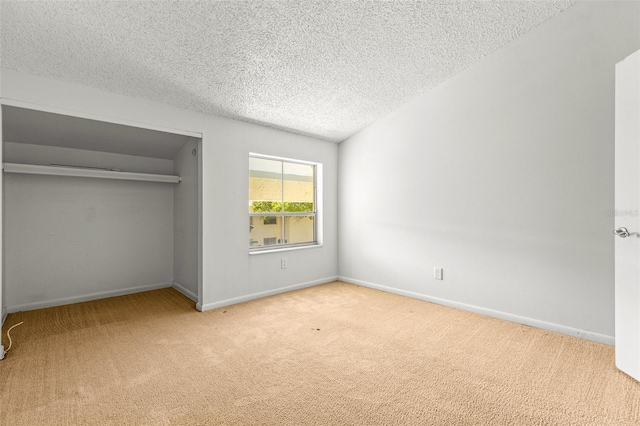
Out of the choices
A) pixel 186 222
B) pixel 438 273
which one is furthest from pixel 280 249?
pixel 438 273

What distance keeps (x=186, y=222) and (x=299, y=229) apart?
154 cm

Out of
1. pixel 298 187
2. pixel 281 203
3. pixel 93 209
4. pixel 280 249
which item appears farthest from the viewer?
pixel 298 187

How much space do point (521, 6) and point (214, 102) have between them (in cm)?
296

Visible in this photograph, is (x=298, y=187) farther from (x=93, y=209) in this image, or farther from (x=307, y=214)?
(x=93, y=209)

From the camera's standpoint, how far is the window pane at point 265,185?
3.92 metres

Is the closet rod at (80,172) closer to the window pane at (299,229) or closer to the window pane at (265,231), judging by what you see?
the window pane at (265,231)

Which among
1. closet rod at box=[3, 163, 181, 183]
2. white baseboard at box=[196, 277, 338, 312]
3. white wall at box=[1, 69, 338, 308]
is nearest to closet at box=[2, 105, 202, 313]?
closet rod at box=[3, 163, 181, 183]

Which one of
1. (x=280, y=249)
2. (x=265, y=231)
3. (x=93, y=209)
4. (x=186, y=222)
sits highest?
(x=93, y=209)

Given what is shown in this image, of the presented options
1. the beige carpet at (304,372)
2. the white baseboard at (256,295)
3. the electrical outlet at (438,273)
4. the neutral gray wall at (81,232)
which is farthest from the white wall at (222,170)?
the electrical outlet at (438,273)

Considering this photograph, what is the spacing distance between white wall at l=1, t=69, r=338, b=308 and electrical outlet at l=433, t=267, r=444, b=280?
66.9 inches

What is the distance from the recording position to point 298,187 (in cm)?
443

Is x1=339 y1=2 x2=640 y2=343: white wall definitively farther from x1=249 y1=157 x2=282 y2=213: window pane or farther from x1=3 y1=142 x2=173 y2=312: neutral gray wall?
x1=3 y1=142 x2=173 y2=312: neutral gray wall

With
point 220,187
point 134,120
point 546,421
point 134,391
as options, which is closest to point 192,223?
point 220,187

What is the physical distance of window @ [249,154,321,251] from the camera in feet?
13.0
